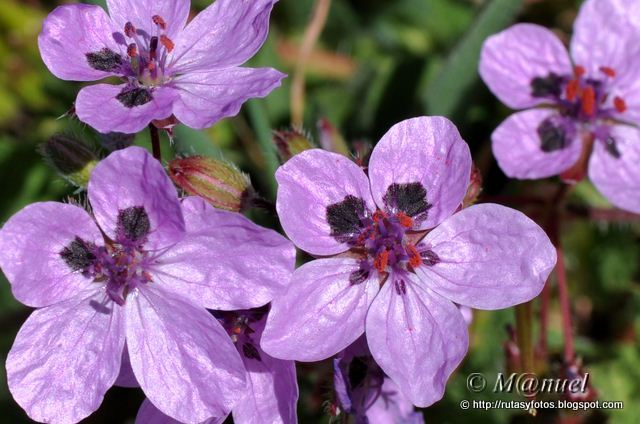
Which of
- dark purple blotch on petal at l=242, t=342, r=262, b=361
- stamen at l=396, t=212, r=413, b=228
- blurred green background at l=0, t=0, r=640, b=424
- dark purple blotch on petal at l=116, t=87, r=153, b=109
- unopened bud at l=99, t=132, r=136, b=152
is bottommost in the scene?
blurred green background at l=0, t=0, r=640, b=424

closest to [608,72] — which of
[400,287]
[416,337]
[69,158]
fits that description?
[400,287]

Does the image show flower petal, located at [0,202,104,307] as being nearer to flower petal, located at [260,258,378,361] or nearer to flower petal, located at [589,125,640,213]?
flower petal, located at [260,258,378,361]

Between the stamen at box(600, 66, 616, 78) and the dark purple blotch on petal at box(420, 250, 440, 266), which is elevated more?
the stamen at box(600, 66, 616, 78)

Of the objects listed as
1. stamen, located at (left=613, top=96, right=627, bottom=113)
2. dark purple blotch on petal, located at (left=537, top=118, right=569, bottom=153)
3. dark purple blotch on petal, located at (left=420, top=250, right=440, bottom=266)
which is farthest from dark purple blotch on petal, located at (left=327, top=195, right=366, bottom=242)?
stamen, located at (left=613, top=96, right=627, bottom=113)

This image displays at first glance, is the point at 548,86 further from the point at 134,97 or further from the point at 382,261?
the point at 134,97

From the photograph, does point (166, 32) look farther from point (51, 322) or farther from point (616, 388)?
point (616, 388)

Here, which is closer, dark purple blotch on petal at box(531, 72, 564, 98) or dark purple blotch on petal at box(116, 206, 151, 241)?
dark purple blotch on petal at box(116, 206, 151, 241)
